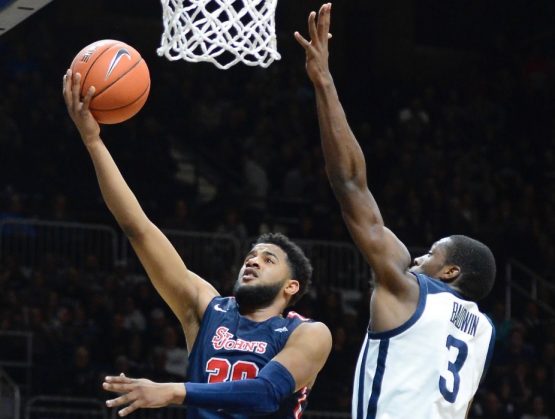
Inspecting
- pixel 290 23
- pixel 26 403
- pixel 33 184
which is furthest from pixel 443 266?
pixel 290 23

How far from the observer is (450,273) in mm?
4922

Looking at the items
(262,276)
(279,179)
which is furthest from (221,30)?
(279,179)

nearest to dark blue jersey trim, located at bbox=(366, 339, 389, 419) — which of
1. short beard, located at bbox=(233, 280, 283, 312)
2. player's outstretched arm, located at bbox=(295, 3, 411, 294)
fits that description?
player's outstretched arm, located at bbox=(295, 3, 411, 294)

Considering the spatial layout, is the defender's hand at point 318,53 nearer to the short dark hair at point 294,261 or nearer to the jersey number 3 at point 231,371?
the short dark hair at point 294,261

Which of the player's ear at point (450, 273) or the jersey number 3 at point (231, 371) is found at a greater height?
the player's ear at point (450, 273)

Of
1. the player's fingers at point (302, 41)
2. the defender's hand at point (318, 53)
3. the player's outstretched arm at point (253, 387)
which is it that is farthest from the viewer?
the defender's hand at point (318, 53)

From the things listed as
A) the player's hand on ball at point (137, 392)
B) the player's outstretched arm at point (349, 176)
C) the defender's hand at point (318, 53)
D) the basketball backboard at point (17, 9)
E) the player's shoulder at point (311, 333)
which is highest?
the basketball backboard at point (17, 9)

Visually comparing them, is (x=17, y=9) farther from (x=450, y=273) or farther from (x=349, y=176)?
→ (x=450, y=273)

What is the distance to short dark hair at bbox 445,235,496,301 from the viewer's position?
4.90 m

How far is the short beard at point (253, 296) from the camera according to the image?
16.9ft

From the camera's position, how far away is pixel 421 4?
19391mm

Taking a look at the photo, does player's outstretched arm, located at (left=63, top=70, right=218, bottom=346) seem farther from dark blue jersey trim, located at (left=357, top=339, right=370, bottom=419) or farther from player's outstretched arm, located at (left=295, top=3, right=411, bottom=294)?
player's outstretched arm, located at (left=295, top=3, right=411, bottom=294)

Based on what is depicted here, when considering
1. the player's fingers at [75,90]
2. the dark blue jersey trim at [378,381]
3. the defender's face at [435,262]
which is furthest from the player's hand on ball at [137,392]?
the player's fingers at [75,90]

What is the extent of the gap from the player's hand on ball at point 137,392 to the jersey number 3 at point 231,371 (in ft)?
2.09
